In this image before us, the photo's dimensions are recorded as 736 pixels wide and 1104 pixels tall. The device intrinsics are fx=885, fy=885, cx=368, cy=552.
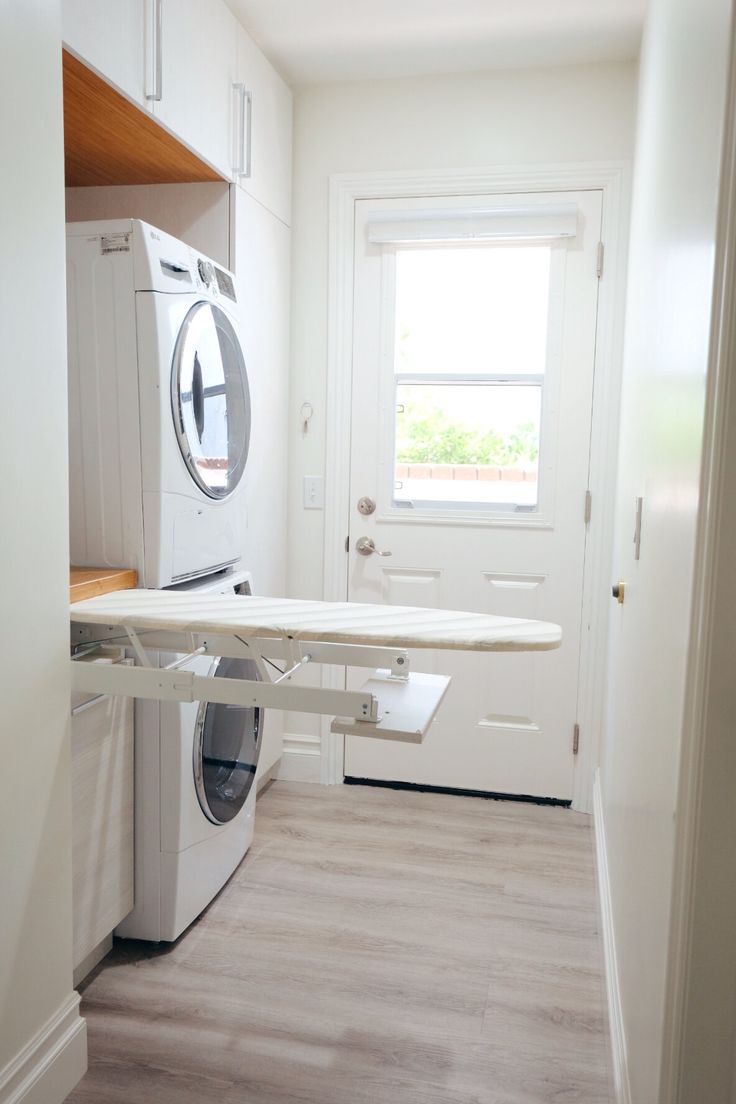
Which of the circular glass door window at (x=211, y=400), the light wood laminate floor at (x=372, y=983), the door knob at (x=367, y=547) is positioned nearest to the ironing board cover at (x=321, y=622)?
the circular glass door window at (x=211, y=400)

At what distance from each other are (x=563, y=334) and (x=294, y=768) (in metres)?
1.81

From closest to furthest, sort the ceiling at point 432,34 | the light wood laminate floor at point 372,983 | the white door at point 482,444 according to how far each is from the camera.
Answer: the light wood laminate floor at point 372,983 → the ceiling at point 432,34 → the white door at point 482,444

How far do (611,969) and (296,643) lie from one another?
107 cm

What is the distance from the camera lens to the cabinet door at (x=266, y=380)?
2721mm

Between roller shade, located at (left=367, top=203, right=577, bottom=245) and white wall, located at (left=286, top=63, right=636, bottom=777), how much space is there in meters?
0.16

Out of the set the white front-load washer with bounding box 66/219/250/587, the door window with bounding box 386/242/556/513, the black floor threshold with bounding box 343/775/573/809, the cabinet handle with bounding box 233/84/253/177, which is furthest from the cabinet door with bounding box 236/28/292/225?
the black floor threshold with bounding box 343/775/573/809

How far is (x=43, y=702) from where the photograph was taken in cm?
154

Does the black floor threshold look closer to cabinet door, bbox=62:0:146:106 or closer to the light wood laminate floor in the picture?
the light wood laminate floor

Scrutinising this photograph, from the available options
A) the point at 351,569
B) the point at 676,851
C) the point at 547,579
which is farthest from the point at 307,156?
the point at 676,851

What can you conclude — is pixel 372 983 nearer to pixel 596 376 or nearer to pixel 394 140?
pixel 596 376

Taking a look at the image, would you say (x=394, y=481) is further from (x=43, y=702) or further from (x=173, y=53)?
(x=43, y=702)

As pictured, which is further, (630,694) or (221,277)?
(221,277)

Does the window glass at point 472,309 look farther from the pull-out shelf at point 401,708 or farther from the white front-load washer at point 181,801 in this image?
the pull-out shelf at point 401,708

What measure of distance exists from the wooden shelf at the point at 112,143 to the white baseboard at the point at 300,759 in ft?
6.30
